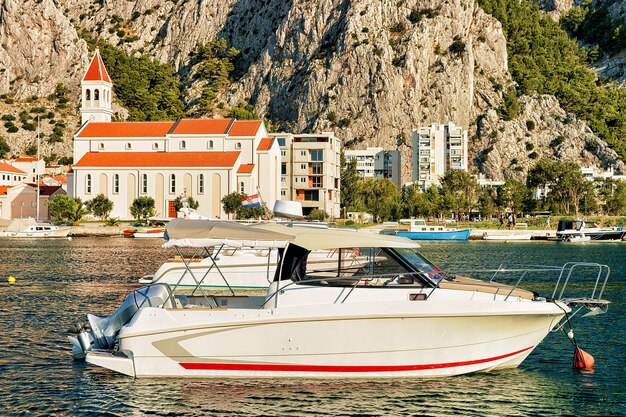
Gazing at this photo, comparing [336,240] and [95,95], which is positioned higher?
[95,95]

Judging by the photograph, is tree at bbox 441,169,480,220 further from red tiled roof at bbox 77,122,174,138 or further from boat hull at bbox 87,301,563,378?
boat hull at bbox 87,301,563,378

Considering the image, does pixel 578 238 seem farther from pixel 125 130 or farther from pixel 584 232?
pixel 125 130

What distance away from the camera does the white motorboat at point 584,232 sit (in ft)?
358

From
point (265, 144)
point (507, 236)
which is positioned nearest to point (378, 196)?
point (265, 144)

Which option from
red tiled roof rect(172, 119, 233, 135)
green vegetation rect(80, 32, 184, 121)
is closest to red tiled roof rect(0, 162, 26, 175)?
green vegetation rect(80, 32, 184, 121)

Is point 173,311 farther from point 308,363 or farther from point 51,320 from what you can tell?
point 51,320

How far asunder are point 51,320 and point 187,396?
1269 cm

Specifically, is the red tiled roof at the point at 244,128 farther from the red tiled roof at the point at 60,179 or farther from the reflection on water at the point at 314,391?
the reflection on water at the point at 314,391

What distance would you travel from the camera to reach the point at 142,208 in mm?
117500

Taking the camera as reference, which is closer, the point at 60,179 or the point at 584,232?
the point at 584,232

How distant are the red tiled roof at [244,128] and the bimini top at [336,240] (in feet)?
365

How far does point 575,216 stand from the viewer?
432 ft

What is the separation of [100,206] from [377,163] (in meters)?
78.5

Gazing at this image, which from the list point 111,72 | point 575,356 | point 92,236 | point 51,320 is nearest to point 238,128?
point 92,236
